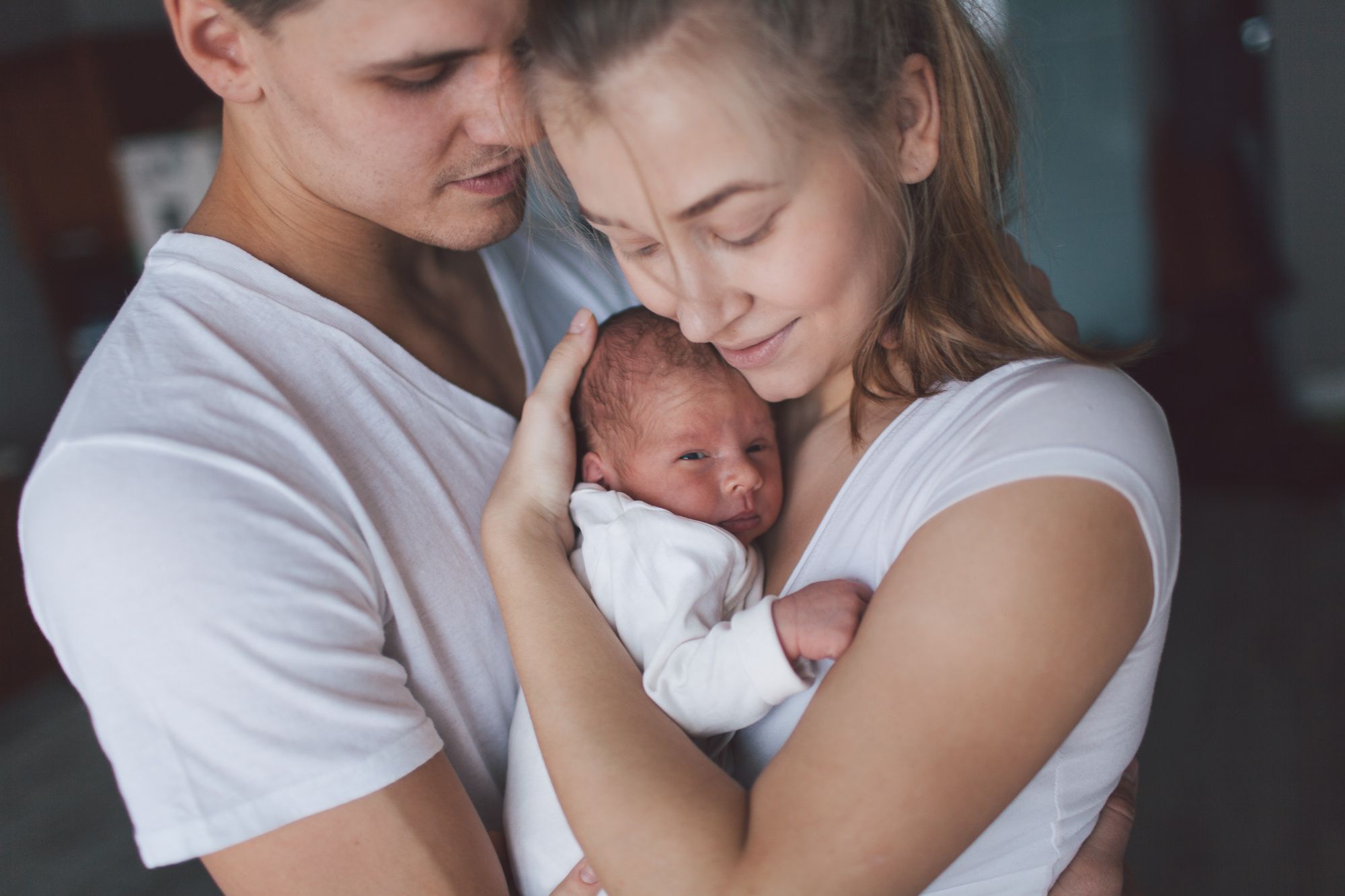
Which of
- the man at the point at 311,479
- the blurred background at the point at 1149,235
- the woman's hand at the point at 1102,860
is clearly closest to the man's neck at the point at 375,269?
the man at the point at 311,479

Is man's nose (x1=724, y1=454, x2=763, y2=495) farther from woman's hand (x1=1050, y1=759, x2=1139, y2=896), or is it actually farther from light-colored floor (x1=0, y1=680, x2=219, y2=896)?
light-colored floor (x1=0, y1=680, x2=219, y2=896)

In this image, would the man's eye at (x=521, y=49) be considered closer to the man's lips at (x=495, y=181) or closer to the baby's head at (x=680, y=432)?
the man's lips at (x=495, y=181)

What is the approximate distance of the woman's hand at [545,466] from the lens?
1.30 meters

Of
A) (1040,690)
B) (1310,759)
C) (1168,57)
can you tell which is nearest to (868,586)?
(1040,690)

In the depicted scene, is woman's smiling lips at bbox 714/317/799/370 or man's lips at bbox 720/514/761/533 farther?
man's lips at bbox 720/514/761/533

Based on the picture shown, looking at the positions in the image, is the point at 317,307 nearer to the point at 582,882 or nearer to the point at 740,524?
the point at 740,524

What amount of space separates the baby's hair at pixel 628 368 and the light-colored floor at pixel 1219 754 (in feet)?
7.23

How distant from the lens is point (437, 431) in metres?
1.40

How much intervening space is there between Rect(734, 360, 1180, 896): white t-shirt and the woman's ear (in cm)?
26

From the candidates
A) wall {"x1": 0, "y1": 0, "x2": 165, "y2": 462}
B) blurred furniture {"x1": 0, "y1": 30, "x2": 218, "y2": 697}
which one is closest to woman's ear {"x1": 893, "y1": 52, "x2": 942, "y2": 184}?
blurred furniture {"x1": 0, "y1": 30, "x2": 218, "y2": 697}

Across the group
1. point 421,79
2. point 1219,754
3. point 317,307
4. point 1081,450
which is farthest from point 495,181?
point 1219,754

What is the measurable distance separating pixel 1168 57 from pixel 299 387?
4880mm

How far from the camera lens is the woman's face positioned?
42.8 inches

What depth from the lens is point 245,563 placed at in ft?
3.37
